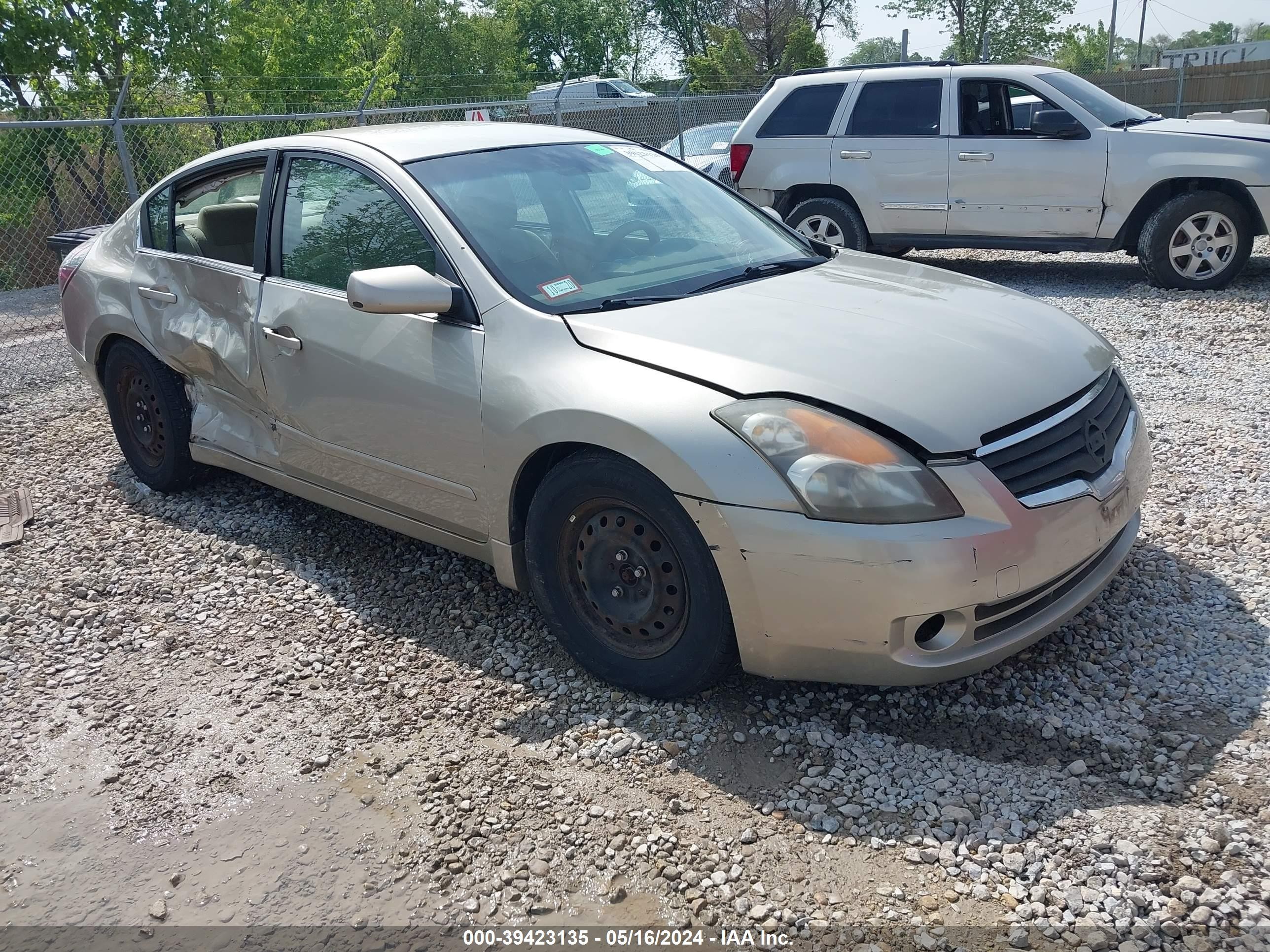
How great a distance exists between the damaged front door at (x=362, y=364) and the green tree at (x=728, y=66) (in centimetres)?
3953

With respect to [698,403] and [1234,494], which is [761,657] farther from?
[1234,494]

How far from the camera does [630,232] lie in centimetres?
398

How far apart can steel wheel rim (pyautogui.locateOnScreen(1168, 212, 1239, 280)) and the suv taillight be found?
7849 mm

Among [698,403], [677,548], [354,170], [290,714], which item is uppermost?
[354,170]

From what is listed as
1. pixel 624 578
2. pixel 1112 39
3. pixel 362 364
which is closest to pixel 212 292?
pixel 362 364

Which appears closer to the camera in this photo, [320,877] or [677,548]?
[320,877]

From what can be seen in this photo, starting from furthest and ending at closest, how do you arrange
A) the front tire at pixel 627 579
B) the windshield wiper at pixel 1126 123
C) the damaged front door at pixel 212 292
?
the windshield wiper at pixel 1126 123, the damaged front door at pixel 212 292, the front tire at pixel 627 579

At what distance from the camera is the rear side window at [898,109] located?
938 cm

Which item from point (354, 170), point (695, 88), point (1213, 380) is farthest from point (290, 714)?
point (695, 88)

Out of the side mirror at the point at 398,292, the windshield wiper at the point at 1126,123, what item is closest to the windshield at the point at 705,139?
the windshield wiper at the point at 1126,123

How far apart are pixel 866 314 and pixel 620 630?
128 cm

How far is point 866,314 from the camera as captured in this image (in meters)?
3.41

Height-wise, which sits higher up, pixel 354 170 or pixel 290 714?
pixel 354 170

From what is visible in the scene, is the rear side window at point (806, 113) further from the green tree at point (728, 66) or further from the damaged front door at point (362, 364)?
the green tree at point (728, 66)
